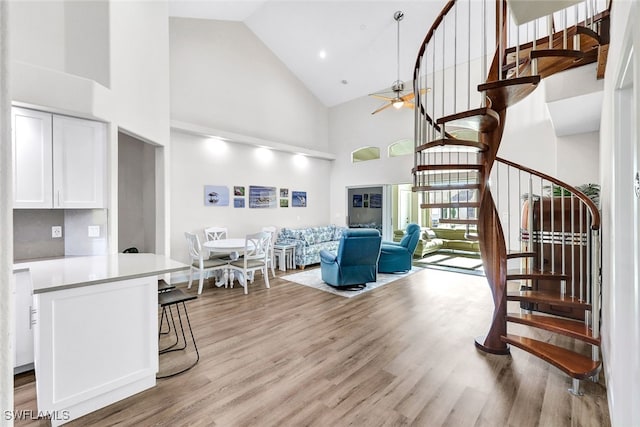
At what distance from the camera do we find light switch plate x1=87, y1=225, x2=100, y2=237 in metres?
3.16

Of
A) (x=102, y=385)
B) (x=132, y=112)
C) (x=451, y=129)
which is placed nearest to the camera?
(x=102, y=385)

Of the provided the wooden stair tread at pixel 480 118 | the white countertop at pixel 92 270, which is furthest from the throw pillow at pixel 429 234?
the white countertop at pixel 92 270

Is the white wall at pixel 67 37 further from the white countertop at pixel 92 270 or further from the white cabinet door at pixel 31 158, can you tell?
the white countertop at pixel 92 270

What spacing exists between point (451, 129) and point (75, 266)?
274 inches

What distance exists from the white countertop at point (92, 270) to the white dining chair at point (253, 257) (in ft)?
6.91

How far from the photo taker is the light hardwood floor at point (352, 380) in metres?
1.96

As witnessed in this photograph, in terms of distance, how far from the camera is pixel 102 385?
201cm

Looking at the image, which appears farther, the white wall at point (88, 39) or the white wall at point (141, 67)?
the white wall at point (141, 67)

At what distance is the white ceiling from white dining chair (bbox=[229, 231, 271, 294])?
170 inches

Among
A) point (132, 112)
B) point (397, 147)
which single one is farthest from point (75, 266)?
point (397, 147)

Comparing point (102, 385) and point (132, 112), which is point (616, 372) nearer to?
point (102, 385)

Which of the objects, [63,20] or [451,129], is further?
[451,129]

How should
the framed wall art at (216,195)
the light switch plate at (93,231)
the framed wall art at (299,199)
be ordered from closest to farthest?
the light switch plate at (93,231) < the framed wall art at (216,195) < the framed wall art at (299,199)

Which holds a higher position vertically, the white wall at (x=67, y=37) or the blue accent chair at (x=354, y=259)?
the white wall at (x=67, y=37)
